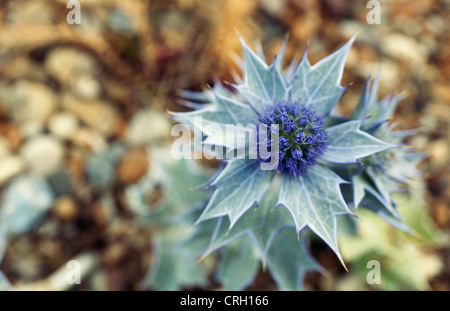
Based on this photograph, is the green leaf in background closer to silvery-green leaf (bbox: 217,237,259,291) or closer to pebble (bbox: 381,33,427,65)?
silvery-green leaf (bbox: 217,237,259,291)

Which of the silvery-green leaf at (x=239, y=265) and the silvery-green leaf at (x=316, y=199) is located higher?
the silvery-green leaf at (x=316, y=199)

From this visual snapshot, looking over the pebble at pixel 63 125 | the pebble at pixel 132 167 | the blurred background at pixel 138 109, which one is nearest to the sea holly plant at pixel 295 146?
the blurred background at pixel 138 109

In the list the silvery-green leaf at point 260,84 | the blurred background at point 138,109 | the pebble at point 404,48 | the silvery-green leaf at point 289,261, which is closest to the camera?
the silvery-green leaf at point 260,84

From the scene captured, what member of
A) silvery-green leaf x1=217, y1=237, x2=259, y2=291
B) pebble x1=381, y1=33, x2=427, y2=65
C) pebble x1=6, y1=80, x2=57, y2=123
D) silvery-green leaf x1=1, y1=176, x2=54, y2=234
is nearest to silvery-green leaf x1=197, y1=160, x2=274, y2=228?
silvery-green leaf x1=217, y1=237, x2=259, y2=291

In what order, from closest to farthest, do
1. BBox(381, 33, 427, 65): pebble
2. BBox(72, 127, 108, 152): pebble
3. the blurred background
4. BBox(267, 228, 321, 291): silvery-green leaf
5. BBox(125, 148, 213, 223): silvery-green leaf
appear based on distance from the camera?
1. BBox(267, 228, 321, 291): silvery-green leaf
2. BBox(125, 148, 213, 223): silvery-green leaf
3. the blurred background
4. BBox(72, 127, 108, 152): pebble
5. BBox(381, 33, 427, 65): pebble

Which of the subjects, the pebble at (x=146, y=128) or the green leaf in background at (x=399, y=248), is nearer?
the green leaf in background at (x=399, y=248)

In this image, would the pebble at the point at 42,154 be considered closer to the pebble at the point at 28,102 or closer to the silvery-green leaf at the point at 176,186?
the pebble at the point at 28,102
